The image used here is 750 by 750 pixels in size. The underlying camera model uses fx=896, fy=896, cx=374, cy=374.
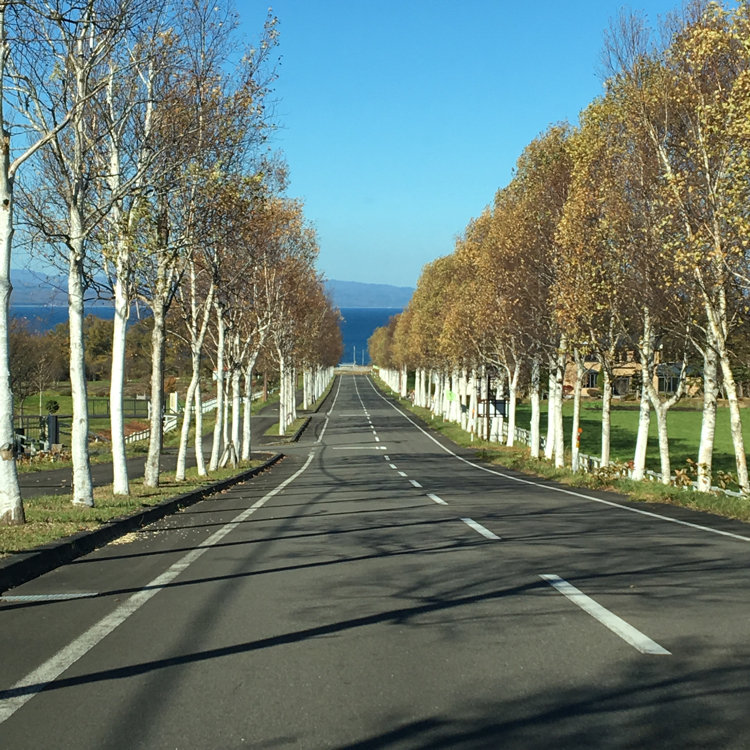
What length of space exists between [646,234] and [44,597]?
1889 cm

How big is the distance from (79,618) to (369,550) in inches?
153

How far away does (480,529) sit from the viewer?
11695 millimetres

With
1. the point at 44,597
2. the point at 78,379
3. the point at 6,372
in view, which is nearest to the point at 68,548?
the point at 44,597

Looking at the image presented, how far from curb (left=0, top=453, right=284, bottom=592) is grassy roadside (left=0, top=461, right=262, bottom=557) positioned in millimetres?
163

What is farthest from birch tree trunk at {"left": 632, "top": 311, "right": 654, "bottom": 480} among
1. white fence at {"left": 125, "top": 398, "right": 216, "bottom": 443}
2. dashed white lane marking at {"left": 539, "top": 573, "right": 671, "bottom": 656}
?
white fence at {"left": 125, "top": 398, "right": 216, "bottom": 443}

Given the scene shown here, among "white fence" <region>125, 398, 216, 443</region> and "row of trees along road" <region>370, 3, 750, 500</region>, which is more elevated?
"row of trees along road" <region>370, 3, 750, 500</region>

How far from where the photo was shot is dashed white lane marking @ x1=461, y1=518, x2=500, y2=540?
10945mm

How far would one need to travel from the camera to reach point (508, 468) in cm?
3478

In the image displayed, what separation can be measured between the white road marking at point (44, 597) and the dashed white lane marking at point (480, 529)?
5001mm

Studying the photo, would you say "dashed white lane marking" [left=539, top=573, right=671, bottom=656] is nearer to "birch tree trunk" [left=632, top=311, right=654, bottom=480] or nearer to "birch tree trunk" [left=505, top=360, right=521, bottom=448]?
"birch tree trunk" [left=632, top=311, right=654, bottom=480]

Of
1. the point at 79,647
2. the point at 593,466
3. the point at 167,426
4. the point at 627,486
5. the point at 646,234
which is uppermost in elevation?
the point at 646,234

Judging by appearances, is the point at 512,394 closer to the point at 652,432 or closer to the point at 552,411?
the point at 552,411

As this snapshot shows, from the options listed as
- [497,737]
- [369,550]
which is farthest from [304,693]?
[369,550]

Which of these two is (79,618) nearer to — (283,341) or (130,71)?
(130,71)
